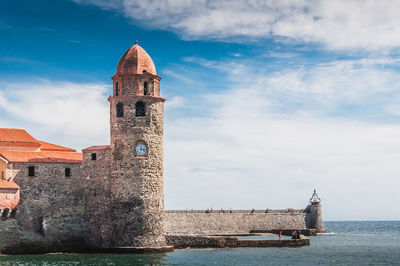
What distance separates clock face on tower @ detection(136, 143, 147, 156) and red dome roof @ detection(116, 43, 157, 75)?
487 cm

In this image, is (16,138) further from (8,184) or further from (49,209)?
(49,209)

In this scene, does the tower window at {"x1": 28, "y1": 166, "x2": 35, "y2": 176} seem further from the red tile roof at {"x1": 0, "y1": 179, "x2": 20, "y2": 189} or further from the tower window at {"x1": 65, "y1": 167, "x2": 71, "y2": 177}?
the tower window at {"x1": 65, "y1": 167, "x2": 71, "y2": 177}

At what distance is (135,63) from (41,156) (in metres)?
9.08

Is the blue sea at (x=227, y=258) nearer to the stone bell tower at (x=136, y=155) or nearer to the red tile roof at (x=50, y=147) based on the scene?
the stone bell tower at (x=136, y=155)

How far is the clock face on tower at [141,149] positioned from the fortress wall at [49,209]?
4.64 m

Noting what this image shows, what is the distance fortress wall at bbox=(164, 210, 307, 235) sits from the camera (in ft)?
169

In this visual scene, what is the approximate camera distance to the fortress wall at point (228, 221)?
5150 centimetres

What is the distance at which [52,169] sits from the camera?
123 ft

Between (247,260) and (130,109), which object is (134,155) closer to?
(130,109)

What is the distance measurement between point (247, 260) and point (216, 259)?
1.85 m

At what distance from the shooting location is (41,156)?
125ft

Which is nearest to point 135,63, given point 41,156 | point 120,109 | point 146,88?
point 146,88

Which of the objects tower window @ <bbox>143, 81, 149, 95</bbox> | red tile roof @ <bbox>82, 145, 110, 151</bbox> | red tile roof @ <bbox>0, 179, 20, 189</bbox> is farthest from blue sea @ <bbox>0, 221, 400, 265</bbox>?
tower window @ <bbox>143, 81, 149, 95</bbox>

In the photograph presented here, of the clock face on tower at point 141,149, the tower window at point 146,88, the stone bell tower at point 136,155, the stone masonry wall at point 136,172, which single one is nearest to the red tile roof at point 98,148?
the stone bell tower at point 136,155
